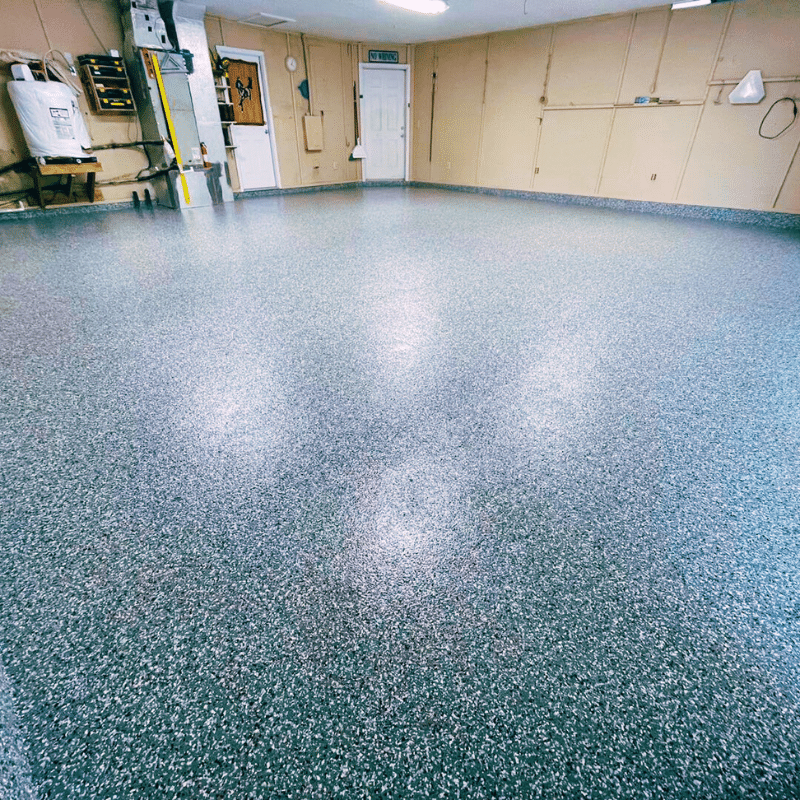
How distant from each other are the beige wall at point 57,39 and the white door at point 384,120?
14.2 feet

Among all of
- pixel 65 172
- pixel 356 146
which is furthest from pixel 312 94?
pixel 65 172

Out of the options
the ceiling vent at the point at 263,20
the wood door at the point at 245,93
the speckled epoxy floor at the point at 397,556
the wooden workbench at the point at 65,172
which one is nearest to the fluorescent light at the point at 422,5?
the ceiling vent at the point at 263,20

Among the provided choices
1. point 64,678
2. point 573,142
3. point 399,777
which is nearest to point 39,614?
point 64,678

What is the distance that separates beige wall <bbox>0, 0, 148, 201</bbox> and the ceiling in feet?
4.46

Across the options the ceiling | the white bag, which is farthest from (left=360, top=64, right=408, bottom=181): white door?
the white bag

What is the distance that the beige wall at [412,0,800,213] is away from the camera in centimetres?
520

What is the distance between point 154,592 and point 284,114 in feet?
28.4

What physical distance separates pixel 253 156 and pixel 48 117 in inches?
119

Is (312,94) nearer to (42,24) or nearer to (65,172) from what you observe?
(42,24)

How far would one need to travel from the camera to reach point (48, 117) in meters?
4.86

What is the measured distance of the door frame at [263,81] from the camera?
6410 mm

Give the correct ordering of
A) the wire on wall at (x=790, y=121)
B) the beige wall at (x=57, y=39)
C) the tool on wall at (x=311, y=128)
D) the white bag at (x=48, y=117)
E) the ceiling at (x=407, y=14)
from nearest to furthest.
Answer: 1. the white bag at (x=48, y=117)
2. the beige wall at (x=57, y=39)
3. the wire on wall at (x=790, y=121)
4. the ceiling at (x=407, y=14)
5. the tool on wall at (x=311, y=128)

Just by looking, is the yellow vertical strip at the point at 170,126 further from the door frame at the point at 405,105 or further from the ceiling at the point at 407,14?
the door frame at the point at 405,105

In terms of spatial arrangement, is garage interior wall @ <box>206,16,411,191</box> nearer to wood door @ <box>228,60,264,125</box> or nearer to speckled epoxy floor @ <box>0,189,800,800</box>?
wood door @ <box>228,60,264,125</box>
